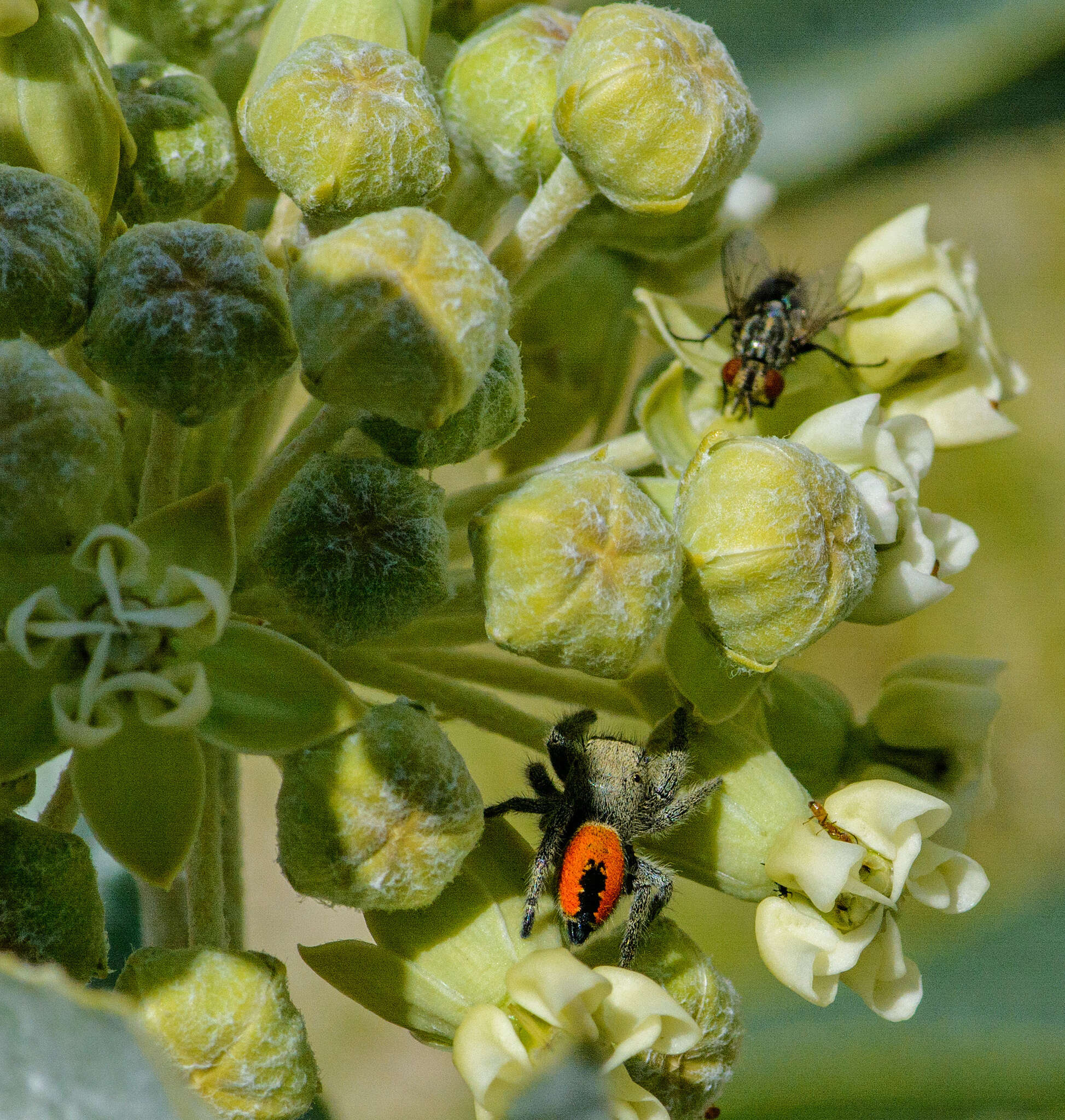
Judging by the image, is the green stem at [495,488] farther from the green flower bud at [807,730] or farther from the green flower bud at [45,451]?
the green flower bud at [45,451]

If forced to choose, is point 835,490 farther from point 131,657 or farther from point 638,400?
point 131,657

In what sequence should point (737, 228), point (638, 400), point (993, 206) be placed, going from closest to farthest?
point (638, 400)
point (737, 228)
point (993, 206)

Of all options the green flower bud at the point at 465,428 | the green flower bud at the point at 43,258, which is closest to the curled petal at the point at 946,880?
the green flower bud at the point at 465,428

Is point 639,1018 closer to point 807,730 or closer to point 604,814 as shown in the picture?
point 604,814

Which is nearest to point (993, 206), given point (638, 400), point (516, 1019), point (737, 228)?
point (737, 228)

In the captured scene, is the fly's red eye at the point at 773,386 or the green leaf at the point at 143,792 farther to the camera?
the fly's red eye at the point at 773,386

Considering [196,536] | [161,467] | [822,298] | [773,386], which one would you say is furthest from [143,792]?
[822,298]
